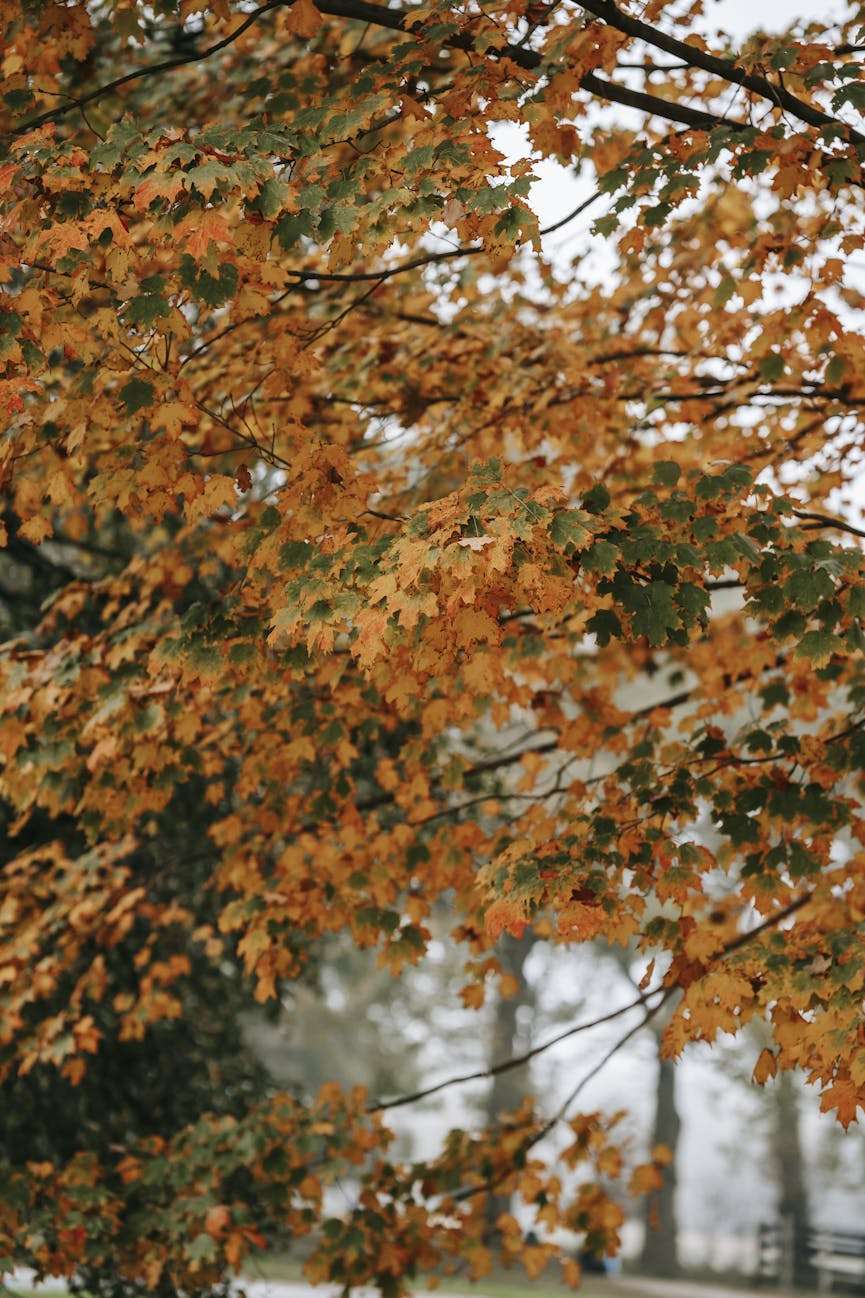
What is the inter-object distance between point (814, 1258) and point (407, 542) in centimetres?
2285

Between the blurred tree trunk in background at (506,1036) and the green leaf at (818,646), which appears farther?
the blurred tree trunk in background at (506,1036)


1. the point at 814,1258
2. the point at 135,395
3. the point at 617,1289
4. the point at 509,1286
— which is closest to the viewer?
the point at 135,395

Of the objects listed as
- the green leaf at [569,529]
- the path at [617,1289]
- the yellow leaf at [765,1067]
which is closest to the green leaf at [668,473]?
the green leaf at [569,529]

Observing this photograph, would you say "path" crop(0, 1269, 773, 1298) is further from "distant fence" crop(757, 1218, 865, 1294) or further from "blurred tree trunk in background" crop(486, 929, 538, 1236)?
"blurred tree trunk in background" crop(486, 929, 538, 1236)

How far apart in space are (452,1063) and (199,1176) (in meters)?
29.5

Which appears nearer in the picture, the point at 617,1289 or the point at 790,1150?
the point at 617,1289

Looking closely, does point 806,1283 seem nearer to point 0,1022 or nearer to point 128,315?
point 0,1022

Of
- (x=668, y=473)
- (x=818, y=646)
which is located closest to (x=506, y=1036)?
(x=668, y=473)

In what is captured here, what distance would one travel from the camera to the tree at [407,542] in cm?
411

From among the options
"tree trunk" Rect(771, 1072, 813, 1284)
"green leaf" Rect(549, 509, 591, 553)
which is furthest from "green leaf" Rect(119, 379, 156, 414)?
"tree trunk" Rect(771, 1072, 813, 1284)

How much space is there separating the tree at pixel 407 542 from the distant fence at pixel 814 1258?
15939mm

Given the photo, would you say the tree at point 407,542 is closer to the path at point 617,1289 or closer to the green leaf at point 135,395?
the green leaf at point 135,395

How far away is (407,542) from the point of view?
12.2 feet

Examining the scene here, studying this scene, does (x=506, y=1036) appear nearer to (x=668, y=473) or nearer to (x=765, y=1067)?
(x=668, y=473)
